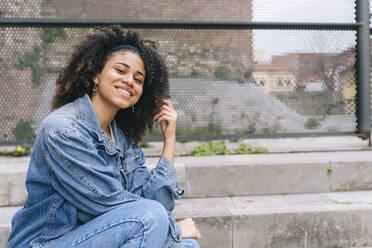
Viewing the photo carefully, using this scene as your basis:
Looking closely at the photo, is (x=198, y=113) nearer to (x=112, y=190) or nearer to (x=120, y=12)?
(x=120, y=12)

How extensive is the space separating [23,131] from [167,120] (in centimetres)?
183

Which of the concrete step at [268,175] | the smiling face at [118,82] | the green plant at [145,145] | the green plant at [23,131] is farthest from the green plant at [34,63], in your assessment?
the smiling face at [118,82]

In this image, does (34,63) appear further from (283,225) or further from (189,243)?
(283,225)

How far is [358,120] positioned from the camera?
3.34m

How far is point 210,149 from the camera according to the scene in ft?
10.5

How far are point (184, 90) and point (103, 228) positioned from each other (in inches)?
82.6

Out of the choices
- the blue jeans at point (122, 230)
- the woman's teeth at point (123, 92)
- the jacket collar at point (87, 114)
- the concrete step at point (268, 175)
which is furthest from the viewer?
the concrete step at point (268, 175)

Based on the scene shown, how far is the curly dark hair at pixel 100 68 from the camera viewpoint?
5.75 feet

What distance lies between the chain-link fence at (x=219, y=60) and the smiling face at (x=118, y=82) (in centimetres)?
143

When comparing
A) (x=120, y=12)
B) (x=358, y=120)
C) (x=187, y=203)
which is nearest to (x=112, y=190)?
(x=187, y=203)

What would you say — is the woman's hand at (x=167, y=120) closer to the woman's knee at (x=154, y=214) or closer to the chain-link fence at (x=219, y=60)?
the woman's knee at (x=154, y=214)

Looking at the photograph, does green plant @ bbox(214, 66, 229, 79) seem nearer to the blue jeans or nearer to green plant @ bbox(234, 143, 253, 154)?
green plant @ bbox(234, 143, 253, 154)

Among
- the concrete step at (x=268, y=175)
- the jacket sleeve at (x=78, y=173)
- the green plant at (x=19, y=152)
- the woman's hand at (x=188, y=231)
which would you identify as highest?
the green plant at (x=19, y=152)

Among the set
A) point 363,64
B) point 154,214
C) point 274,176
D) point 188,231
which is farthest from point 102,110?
point 363,64
